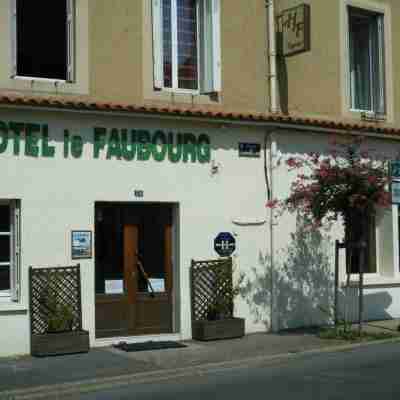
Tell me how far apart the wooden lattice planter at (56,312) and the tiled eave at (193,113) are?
253 centimetres

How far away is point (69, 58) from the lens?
493 inches

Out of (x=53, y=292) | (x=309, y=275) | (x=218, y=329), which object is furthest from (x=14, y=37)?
(x=309, y=275)

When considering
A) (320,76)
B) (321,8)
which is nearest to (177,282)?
(320,76)

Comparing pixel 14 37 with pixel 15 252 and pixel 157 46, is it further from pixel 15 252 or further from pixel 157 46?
pixel 15 252

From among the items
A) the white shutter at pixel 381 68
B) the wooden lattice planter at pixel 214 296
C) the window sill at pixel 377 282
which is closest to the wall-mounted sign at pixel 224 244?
the wooden lattice planter at pixel 214 296

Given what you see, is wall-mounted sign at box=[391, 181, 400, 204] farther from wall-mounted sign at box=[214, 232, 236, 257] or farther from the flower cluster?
wall-mounted sign at box=[214, 232, 236, 257]

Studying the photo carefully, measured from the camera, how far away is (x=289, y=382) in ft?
31.5

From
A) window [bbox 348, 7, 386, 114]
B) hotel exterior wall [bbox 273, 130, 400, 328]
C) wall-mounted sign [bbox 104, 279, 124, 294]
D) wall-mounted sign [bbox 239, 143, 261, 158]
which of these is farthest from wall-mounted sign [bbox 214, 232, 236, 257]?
window [bbox 348, 7, 386, 114]

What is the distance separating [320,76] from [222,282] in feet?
15.4

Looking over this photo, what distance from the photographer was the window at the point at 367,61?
16328mm

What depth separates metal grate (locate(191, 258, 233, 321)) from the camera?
13.2 meters

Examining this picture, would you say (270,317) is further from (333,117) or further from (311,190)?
(333,117)

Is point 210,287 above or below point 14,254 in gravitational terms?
below

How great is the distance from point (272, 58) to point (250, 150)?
71.5 inches
